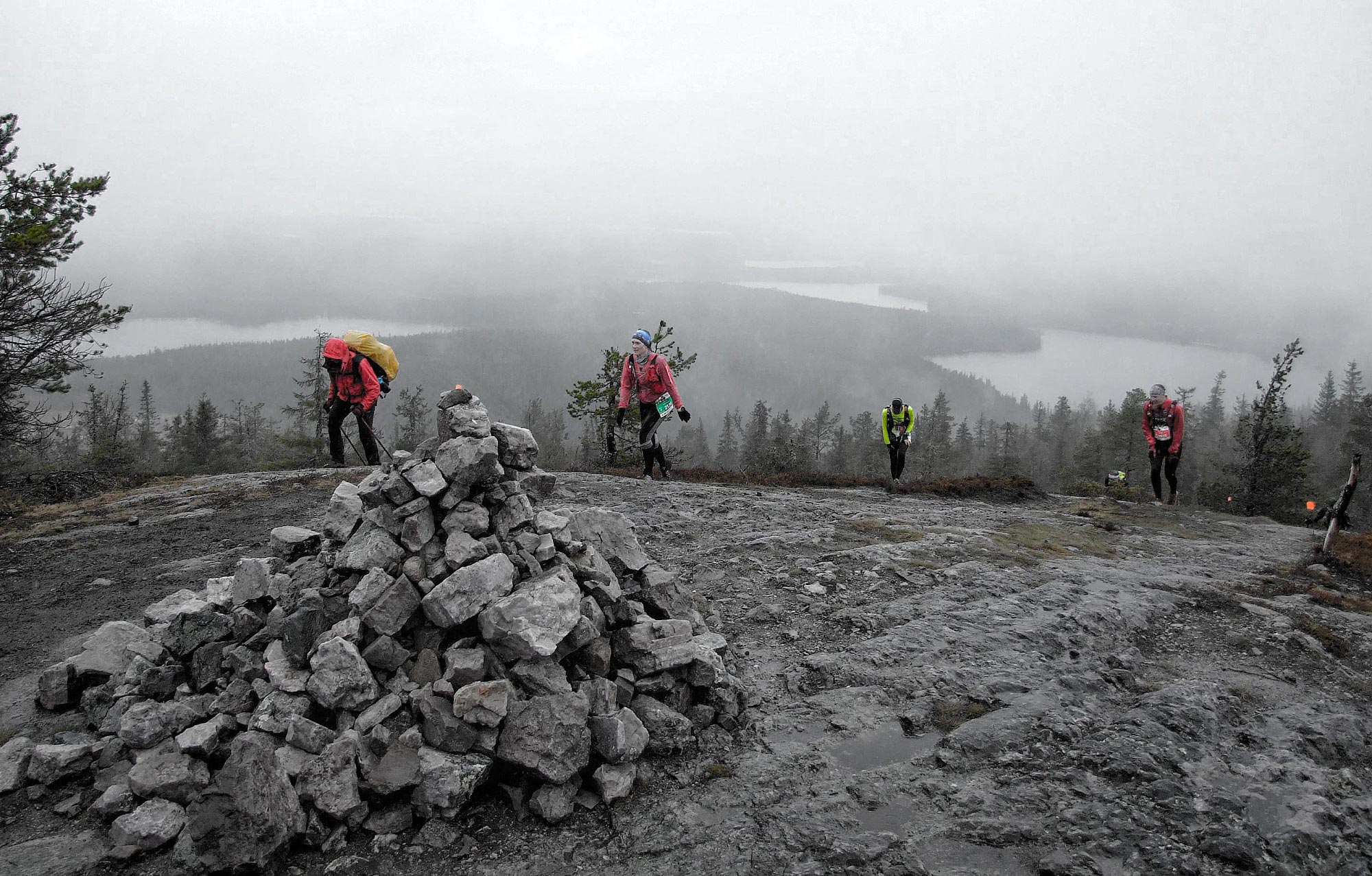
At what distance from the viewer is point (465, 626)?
17.5 feet

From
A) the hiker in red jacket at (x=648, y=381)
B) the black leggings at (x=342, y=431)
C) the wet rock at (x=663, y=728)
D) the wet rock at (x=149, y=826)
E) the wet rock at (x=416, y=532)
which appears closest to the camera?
the wet rock at (x=149, y=826)

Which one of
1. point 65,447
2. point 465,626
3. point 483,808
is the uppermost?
point 465,626

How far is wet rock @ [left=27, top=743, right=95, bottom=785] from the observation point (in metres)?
4.67

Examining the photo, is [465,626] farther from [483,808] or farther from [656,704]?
[656,704]

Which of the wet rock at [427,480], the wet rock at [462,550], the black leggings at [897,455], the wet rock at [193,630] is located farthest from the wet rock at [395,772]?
the black leggings at [897,455]

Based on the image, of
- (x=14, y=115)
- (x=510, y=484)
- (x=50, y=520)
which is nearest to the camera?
(x=510, y=484)

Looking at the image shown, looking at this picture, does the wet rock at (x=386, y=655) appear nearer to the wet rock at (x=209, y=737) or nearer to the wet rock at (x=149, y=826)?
the wet rock at (x=209, y=737)

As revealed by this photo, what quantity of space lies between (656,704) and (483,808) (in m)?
1.53

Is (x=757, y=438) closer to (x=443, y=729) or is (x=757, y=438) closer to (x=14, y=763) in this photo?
(x=443, y=729)

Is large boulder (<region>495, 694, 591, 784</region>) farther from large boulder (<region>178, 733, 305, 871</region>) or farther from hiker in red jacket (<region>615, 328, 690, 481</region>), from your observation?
hiker in red jacket (<region>615, 328, 690, 481</region>)

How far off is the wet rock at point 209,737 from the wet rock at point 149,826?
41cm

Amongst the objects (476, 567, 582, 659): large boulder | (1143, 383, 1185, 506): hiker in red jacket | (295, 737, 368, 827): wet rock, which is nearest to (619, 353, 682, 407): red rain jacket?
(476, 567, 582, 659): large boulder

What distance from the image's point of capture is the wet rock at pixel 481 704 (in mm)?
4668

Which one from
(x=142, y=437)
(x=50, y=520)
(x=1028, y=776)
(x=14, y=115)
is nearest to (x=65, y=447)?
(x=142, y=437)
